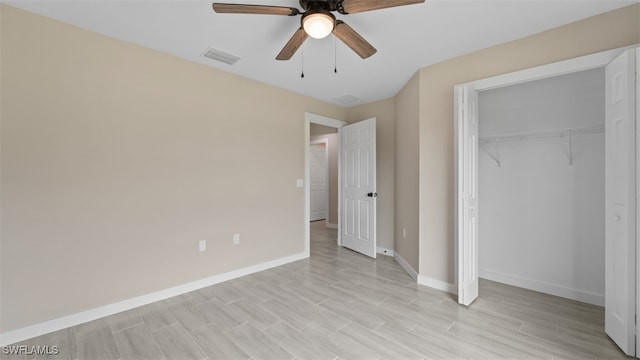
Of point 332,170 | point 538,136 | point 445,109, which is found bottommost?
point 332,170

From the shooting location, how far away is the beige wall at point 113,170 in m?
2.04

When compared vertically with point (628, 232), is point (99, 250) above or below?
below

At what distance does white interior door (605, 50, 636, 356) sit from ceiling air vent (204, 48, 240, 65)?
322 cm

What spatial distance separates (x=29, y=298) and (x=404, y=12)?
11.9ft

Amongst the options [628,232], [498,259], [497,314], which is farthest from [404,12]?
[498,259]

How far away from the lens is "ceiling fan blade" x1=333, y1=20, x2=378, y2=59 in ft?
5.87

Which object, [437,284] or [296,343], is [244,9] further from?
[437,284]

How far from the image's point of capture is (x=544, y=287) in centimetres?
284

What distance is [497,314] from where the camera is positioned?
240 centimetres

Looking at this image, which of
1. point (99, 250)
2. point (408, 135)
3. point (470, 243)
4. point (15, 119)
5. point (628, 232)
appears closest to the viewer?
point (628, 232)

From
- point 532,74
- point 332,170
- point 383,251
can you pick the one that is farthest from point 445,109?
point 332,170

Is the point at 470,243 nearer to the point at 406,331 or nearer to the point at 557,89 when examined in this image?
the point at 406,331

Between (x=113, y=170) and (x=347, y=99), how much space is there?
3226 mm

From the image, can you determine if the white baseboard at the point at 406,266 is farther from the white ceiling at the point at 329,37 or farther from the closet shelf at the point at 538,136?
the white ceiling at the point at 329,37
